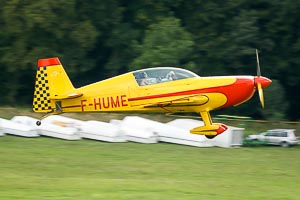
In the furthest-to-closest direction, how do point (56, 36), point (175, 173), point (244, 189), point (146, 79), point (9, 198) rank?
point (56, 36)
point (146, 79)
point (175, 173)
point (244, 189)
point (9, 198)

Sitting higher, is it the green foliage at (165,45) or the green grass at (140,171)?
the green foliage at (165,45)

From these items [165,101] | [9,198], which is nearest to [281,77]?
[165,101]

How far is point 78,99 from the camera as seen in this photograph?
22.3 meters

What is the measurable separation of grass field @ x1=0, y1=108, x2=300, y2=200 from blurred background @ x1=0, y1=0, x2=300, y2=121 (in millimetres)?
14287

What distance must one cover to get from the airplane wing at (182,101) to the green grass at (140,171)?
1758mm

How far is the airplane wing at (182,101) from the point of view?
22.1 m

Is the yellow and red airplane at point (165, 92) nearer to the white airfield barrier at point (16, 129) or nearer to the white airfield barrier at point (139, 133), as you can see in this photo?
the white airfield barrier at point (139, 133)

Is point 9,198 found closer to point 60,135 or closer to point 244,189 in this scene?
point 244,189

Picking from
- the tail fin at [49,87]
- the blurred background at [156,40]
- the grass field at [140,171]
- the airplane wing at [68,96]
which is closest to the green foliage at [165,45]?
the blurred background at [156,40]

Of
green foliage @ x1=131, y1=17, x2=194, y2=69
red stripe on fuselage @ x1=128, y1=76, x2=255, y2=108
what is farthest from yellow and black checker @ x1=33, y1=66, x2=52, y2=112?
green foliage @ x1=131, y1=17, x2=194, y2=69

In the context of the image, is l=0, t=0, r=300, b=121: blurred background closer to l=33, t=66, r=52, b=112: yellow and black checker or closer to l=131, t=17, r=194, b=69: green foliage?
l=131, t=17, r=194, b=69: green foliage

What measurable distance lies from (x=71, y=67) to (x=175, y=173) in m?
23.0

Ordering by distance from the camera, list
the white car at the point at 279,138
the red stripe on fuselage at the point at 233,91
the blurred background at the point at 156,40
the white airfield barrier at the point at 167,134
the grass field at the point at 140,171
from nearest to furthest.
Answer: the grass field at the point at 140,171 < the red stripe on fuselage at the point at 233,91 < the white airfield barrier at the point at 167,134 < the white car at the point at 279,138 < the blurred background at the point at 156,40

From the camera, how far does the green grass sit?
16438 millimetres
